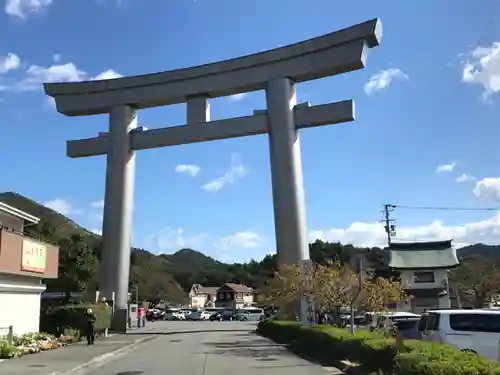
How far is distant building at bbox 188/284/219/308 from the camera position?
11529cm

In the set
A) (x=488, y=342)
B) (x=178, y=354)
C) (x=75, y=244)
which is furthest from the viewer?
(x=75, y=244)

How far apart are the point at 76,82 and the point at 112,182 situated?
679cm

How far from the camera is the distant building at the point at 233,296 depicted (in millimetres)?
109000

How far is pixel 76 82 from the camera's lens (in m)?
37.7

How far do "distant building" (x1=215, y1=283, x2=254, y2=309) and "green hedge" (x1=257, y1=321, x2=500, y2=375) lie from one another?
8600 centimetres

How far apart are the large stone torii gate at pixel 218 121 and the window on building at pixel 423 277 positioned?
2289 centimetres

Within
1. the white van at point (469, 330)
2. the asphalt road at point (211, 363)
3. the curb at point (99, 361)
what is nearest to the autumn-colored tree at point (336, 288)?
the asphalt road at point (211, 363)

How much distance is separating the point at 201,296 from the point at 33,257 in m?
94.2

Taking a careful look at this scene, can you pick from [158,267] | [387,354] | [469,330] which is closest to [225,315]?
A: [158,267]

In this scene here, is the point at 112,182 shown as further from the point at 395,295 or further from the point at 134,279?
the point at 134,279

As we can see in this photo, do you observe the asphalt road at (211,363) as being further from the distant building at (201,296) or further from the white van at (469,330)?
the distant building at (201,296)

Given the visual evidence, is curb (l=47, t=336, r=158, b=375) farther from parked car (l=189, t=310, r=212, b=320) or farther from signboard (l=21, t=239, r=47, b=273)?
parked car (l=189, t=310, r=212, b=320)

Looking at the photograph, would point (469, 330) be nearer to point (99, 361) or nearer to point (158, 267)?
point (99, 361)

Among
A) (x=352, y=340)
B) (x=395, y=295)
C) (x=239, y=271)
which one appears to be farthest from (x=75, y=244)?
(x=239, y=271)
